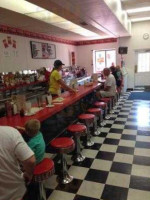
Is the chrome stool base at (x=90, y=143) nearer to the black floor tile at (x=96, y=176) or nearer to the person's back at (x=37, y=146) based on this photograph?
the black floor tile at (x=96, y=176)

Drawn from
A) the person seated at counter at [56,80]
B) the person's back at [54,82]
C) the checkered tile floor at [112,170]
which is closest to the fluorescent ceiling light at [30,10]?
the person seated at counter at [56,80]

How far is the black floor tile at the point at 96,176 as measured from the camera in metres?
2.62

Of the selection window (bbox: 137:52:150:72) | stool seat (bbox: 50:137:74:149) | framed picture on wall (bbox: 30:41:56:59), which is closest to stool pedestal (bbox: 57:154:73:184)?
stool seat (bbox: 50:137:74:149)

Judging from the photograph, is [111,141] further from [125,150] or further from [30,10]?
[30,10]

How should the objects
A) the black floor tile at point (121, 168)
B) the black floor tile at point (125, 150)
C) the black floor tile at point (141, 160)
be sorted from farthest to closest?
the black floor tile at point (125, 150) → the black floor tile at point (141, 160) → the black floor tile at point (121, 168)

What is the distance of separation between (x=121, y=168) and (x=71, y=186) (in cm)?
83

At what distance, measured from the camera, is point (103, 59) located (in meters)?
10.4

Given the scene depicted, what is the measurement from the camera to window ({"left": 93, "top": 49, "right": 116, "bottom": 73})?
10.2m

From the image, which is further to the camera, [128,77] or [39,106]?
[128,77]

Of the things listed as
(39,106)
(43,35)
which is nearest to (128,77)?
(43,35)

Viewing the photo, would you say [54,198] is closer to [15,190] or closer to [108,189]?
[108,189]

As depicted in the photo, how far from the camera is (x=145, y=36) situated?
29.4ft

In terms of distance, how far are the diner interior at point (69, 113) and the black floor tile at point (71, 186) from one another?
13 millimetres

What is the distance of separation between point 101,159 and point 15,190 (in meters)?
1.88
